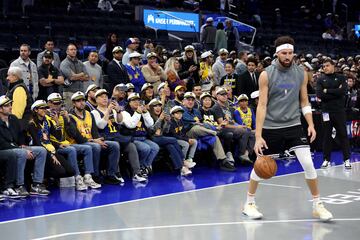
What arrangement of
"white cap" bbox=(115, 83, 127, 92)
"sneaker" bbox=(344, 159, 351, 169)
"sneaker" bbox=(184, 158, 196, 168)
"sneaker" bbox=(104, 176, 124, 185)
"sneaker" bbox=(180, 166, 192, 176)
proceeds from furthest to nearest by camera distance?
1. "sneaker" bbox=(344, 159, 351, 169)
2. "sneaker" bbox=(184, 158, 196, 168)
3. "sneaker" bbox=(180, 166, 192, 176)
4. "white cap" bbox=(115, 83, 127, 92)
5. "sneaker" bbox=(104, 176, 124, 185)

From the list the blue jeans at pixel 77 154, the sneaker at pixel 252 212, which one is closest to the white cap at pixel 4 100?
the blue jeans at pixel 77 154

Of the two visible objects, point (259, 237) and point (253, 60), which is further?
point (253, 60)

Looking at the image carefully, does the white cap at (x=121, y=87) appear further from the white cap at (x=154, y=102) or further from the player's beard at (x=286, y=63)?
the player's beard at (x=286, y=63)

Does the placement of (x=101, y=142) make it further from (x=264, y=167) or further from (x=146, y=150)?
(x=264, y=167)

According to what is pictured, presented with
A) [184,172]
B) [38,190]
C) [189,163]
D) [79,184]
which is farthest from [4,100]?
[189,163]

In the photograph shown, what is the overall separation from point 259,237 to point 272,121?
1.42 m

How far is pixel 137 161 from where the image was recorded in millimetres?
10328

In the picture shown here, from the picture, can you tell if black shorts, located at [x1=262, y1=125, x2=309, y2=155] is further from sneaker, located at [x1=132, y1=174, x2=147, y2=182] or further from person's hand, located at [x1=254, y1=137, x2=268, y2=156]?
sneaker, located at [x1=132, y1=174, x2=147, y2=182]

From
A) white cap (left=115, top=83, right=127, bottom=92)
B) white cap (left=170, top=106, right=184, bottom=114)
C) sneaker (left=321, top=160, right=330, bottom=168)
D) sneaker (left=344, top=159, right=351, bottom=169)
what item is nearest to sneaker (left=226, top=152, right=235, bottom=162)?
white cap (left=170, top=106, right=184, bottom=114)

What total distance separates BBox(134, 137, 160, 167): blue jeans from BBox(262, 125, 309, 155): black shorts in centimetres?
345

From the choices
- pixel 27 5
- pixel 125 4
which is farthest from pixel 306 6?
pixel 27 5

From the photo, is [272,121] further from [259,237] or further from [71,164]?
[71,164]

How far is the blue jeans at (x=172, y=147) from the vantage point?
10945 millimetres

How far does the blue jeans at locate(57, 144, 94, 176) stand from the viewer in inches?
376
